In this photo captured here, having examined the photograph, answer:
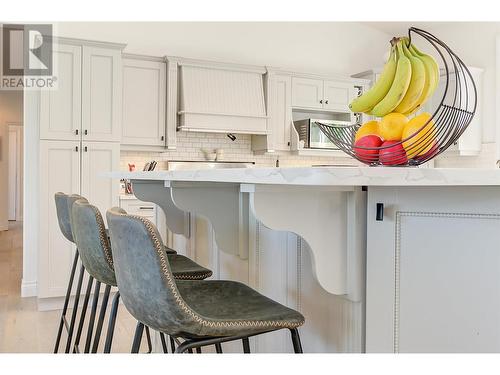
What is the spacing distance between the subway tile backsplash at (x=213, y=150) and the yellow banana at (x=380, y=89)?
4.03m

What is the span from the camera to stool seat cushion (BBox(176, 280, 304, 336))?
125cm

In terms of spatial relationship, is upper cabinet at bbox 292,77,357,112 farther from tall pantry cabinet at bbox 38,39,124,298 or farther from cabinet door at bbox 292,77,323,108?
tall pantry cabinet at bbox 38,39,124,298

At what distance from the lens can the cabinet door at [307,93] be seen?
18.1 feet

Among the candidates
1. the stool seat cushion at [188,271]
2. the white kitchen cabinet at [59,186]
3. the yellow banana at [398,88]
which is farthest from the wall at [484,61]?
the yellow banana at [398,88]

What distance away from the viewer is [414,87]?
4.00 ft

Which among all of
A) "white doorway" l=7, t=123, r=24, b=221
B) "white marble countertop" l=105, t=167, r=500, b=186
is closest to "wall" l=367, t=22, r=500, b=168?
"white marble countertop" l=105, t=167, r=500, b=186

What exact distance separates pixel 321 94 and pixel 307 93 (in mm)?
201

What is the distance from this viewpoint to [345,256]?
129 centimetres

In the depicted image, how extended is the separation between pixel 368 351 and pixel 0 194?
9413 mm

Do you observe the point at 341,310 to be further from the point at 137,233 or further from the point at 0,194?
→ the point at 0,194

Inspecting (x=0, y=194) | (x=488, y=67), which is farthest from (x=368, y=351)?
(x=0, y=194)

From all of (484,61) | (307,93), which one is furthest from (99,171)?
(484,61)

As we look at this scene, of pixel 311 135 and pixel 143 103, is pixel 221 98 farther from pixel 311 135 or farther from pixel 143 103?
pixel 311 135
